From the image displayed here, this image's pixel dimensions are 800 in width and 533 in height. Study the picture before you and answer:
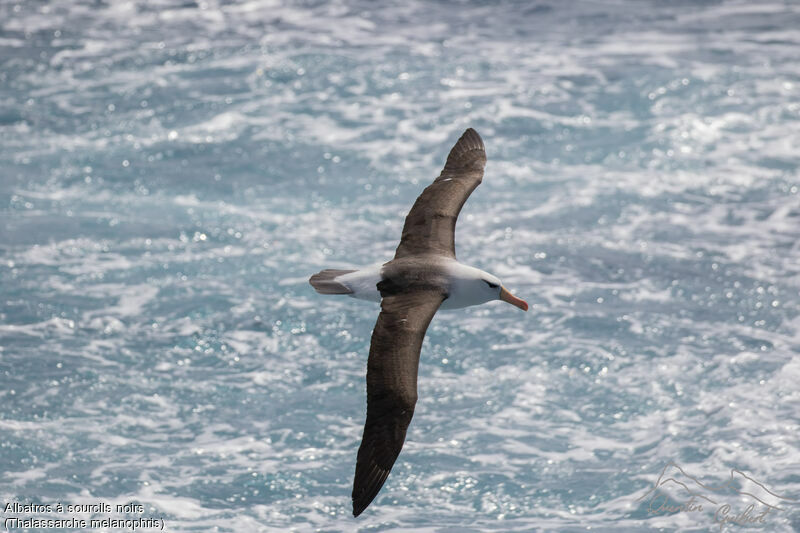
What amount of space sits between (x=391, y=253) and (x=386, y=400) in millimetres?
8382

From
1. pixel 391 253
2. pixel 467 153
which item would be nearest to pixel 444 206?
pixel 467 153

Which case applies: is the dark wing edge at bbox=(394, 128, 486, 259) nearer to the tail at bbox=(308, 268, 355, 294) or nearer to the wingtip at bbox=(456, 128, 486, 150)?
the wingtip at bbox=(456, 128, 486, 150)

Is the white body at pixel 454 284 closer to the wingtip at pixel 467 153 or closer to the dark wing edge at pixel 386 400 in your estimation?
the dark wing edge at pixel 386 400

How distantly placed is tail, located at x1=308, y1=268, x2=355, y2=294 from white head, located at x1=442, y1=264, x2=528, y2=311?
989 millimetres

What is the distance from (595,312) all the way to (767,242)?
376 cm

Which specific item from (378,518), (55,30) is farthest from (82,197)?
(378,518)

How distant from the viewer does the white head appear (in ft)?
32.6

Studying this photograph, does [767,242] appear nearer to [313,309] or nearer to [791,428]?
[791,428]

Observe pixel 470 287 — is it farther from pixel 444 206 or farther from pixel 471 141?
pixel 471 141

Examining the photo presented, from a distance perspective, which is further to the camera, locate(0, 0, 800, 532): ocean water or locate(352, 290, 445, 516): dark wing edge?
locate(0, 0, 800, 532): ocean water

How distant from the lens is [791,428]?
1255cm

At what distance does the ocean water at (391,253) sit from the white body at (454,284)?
106 inches

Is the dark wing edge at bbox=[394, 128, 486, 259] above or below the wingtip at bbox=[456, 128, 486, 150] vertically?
below

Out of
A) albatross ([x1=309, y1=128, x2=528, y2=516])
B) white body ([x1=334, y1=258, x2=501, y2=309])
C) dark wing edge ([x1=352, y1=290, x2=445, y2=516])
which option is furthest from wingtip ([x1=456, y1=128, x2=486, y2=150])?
dark wing edge ([x1=352, y1=290, x2=445, y2=516])
